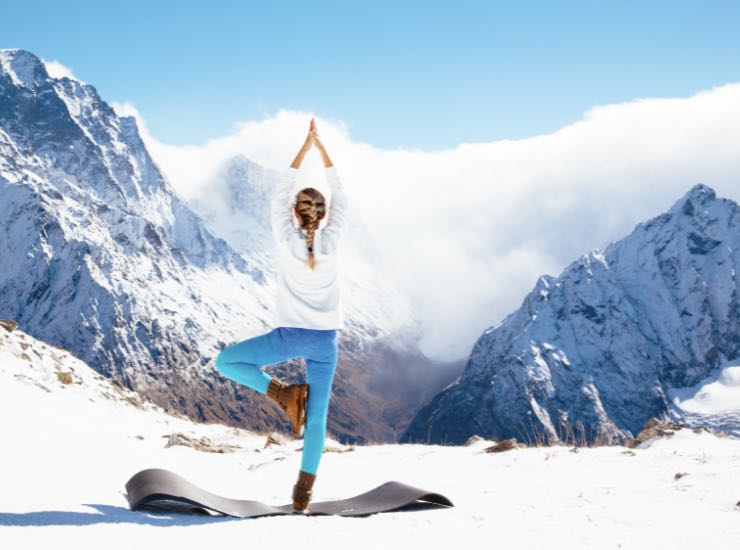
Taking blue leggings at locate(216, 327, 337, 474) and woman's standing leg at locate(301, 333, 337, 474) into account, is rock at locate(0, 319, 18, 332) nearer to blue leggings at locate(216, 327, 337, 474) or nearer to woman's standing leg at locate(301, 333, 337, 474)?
blue leggings at locate(216, 327, 337, 474)

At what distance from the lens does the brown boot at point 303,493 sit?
15.8 ft

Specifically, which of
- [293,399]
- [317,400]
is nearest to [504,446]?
[317,400]

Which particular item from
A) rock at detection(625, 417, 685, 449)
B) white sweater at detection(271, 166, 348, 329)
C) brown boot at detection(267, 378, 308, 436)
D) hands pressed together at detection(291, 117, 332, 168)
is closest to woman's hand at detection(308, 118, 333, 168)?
hands pressed together at detection(291, 117, 332, 168)

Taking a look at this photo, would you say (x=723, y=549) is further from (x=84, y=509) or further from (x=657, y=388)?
(x=657, y=388)

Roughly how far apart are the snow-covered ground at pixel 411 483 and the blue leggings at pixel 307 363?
73 centimetres

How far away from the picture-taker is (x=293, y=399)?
196 inches

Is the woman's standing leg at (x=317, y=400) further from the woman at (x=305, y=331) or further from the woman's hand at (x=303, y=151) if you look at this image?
the woman's hand at (x=303, y=151)

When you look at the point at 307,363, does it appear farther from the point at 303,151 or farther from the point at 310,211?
the point at 303,151

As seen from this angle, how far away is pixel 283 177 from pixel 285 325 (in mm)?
1284

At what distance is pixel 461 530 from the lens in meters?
4.24

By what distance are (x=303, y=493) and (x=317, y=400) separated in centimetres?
72

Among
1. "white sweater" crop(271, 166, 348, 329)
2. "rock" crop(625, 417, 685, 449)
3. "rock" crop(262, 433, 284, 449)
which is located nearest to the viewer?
"white sweater" crop(271, 166, 348, 329)

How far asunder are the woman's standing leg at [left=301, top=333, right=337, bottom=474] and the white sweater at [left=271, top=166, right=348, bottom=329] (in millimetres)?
250

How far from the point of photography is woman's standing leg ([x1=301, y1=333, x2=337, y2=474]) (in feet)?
16.4
